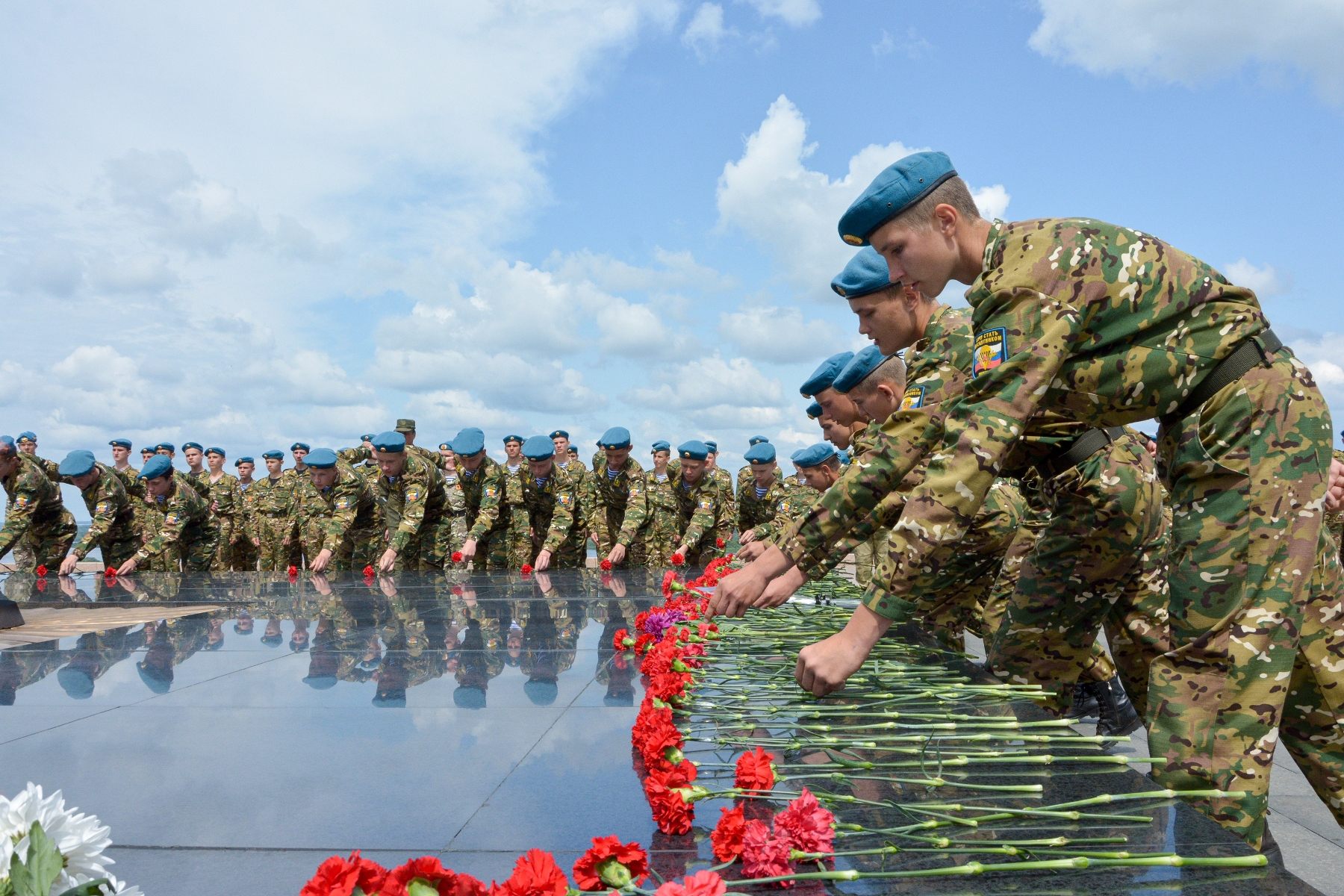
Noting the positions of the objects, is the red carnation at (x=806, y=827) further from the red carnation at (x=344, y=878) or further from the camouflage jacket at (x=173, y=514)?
the camouflage jacket at (x=173, y=514)

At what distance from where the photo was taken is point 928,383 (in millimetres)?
3320

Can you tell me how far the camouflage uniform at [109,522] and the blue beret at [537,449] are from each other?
5176 mm

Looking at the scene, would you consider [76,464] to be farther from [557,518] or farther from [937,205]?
[937,205]

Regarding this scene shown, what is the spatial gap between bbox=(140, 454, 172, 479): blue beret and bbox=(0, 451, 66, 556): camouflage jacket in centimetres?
110

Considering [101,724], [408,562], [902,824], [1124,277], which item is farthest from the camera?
[408,562]

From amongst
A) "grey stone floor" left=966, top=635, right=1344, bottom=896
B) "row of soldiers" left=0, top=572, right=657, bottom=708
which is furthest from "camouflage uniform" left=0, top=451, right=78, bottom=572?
"grey stone floor" left=966, top=635, right=1344, bottom=896

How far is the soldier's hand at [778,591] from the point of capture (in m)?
2.76

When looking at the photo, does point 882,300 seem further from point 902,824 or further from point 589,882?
point 589,882

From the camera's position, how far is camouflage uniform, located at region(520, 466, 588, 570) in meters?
10.8

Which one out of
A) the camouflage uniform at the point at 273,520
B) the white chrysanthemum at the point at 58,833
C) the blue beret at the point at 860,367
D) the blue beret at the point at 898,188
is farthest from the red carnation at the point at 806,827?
the camouflage uniform at the point at 273,520

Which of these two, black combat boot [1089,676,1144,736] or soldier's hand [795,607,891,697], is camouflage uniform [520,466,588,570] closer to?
black combat boot [1089,676,1144,736]

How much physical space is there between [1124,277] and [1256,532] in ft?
2.26

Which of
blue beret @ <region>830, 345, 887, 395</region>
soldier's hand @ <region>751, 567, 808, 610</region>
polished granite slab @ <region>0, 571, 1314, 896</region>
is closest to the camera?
polished granite slab @ <region>0, 571, 1314, 896</region>

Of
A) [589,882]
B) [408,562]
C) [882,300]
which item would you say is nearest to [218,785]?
[589,882]
